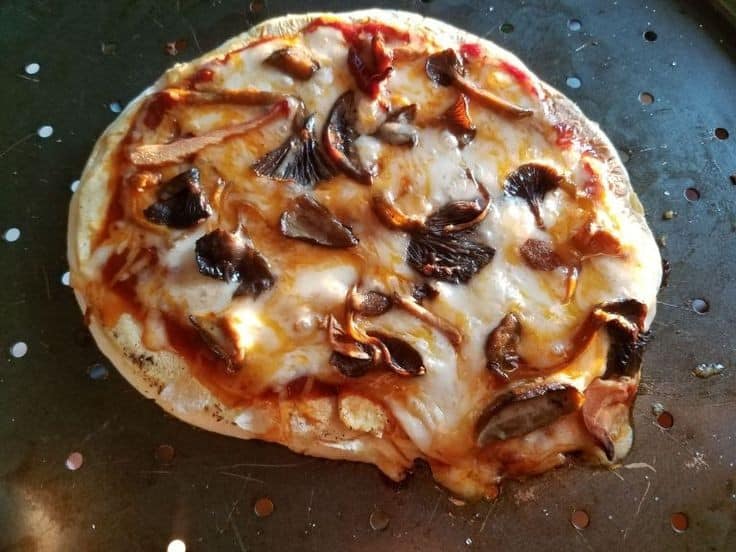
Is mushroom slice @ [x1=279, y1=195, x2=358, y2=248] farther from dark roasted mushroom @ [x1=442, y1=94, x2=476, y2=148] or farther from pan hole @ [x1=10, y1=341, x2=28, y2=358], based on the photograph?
pan hole @ [x1=10, y1=341, x2=28, y2=358]

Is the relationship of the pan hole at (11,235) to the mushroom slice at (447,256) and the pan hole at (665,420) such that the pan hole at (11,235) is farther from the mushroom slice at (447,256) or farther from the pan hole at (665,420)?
the pan hole at (665,420)

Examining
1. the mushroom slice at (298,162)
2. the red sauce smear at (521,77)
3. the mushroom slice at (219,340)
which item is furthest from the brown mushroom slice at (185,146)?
the red sauce smear at (521,77)

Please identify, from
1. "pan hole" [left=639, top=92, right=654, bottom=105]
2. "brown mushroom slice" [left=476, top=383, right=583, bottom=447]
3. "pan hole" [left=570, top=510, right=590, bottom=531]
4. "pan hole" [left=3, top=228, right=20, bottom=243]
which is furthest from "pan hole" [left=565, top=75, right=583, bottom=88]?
"pan hole" [left=3, top=228, right=20, bottom=243]

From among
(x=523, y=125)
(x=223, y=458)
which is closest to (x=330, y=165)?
(x=523, y=125)

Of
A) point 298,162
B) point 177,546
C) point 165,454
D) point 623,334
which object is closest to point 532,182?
point 623,334

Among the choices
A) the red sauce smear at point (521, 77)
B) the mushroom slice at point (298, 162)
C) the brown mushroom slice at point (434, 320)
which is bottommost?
the brown mushroom slice at point (434, 320)

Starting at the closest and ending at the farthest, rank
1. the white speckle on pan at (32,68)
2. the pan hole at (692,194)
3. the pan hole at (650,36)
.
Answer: the pan hole at (692,194), the white speckle on pan at (32,68), the pan hole at (650,36)

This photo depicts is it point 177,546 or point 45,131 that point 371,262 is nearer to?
point 177,546
